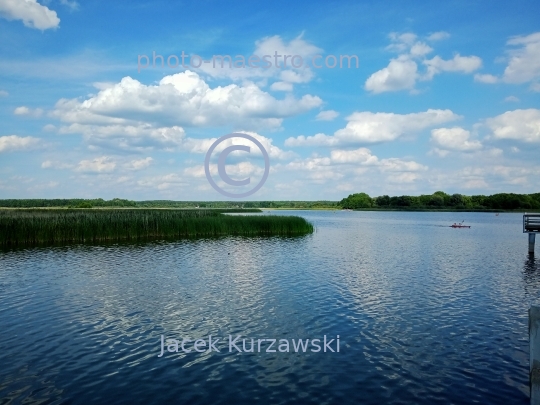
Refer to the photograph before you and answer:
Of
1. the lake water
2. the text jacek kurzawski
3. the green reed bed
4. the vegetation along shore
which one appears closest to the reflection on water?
the lake water

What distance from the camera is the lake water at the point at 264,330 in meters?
9.34

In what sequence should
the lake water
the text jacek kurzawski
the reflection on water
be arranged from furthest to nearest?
the reflection on water < the text jacek kurzawski < the lake water

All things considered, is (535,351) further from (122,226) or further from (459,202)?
(459,202)

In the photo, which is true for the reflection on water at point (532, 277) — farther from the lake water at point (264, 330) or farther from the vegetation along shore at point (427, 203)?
the vegetation along shore at point (427, 203)

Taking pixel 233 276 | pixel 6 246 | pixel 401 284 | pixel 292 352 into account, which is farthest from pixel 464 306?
pixel 6 246

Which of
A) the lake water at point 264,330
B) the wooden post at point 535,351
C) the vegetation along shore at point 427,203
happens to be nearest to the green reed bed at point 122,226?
the lake water at point 264,330

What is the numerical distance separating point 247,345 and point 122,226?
114 feet

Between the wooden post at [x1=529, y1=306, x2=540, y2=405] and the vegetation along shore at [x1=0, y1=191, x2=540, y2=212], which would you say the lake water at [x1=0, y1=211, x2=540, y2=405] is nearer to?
the wooden post at [x1=529, y1=306, x2=540, y2=405]

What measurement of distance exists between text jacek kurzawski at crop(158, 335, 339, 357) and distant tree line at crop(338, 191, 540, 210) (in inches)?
5964

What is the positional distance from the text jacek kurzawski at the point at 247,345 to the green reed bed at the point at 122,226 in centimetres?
3095

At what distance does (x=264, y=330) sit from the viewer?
44.8 ft

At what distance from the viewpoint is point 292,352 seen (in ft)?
38.4

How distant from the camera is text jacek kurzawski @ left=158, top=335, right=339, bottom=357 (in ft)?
38.9

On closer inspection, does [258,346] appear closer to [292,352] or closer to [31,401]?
[292,352]
